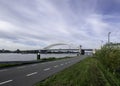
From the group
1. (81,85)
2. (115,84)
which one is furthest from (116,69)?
(81,85)

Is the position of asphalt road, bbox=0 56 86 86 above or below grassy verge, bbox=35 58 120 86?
above

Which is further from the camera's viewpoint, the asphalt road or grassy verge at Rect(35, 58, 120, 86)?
grassy verge at Rect(35, 58, 120, 86)

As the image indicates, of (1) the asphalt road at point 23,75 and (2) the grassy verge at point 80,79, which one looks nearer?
(1) the asphalt road at point 23,75

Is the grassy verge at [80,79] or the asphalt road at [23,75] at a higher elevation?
the asphalt road at [23,75]

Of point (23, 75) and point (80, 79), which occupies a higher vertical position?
point (23, 75)

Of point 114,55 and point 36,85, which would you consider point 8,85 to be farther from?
point 114,55

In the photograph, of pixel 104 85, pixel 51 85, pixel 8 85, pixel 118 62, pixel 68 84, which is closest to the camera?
pixel 8 85

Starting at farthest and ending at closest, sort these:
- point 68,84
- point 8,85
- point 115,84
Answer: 1. point 115,84
2. point 68,84
3. point 8,85

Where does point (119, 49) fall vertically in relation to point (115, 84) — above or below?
above

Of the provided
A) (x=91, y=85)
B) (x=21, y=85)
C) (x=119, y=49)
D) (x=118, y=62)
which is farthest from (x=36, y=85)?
(x=119, y=49)

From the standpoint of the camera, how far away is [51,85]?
13742 mm

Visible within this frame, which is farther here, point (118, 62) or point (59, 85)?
point (118, 62)

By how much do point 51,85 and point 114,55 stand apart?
15.9m

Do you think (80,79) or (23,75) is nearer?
(80,79)
